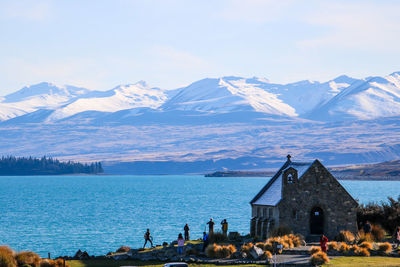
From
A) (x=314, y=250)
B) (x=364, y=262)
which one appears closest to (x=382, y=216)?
(x=314, y=250)

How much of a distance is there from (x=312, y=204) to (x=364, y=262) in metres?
12.9

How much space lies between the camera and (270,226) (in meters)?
64.2

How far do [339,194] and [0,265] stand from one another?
103 ft

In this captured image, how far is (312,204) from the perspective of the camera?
208 feet

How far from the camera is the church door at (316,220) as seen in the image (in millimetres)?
63719

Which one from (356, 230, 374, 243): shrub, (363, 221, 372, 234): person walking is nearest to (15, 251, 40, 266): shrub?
(356, 230, 374, 243): shrub

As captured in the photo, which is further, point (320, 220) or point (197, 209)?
point (197, 209)

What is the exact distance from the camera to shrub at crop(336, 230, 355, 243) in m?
62.4

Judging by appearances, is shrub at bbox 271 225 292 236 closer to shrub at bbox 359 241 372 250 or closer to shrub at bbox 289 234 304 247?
shrub at bbox 289 234 304 247

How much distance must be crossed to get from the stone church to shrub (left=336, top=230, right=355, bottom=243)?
63 centimetres

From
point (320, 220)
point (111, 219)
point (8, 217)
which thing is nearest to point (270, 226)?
point (320, 220)

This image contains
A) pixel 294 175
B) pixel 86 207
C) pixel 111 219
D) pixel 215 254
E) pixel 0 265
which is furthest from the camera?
pixel 86 207

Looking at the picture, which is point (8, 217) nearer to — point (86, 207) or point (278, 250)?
point (86, 207)

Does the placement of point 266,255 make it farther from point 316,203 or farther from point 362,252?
point 316,203
